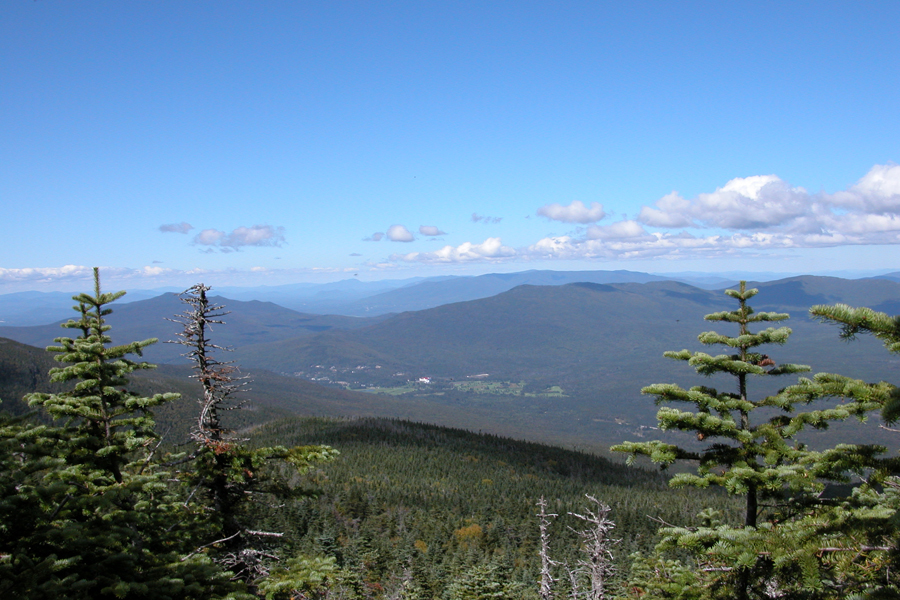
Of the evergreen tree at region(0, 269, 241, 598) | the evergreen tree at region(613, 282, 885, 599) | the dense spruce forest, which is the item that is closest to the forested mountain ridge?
the dense spruce forest

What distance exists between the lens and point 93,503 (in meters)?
9.37

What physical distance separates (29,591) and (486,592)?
30.4 meters

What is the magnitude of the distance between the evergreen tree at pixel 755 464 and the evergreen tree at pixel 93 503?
9.58 metres

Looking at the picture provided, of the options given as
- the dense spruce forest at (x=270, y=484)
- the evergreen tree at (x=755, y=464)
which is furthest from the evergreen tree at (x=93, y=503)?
the evergreen tree at (x=755, y=464)

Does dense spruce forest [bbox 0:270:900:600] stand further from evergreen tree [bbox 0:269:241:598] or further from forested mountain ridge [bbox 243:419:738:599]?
forested mountain ridge [bbox 243:419:738:599]

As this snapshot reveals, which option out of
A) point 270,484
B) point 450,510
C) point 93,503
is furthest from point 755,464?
point 450,510

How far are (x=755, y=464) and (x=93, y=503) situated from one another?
13052mm

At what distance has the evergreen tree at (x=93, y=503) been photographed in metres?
8.17

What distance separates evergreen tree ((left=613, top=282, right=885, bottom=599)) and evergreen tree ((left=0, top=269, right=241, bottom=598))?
9.58 metres

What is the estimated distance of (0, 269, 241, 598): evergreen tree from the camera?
26.8ft

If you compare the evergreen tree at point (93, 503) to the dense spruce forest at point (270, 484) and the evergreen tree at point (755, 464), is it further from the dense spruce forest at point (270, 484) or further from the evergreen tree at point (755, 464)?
the evergreen tree at point (755, 464)

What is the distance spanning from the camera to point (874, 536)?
289 inches

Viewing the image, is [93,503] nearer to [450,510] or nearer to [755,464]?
[755,464]

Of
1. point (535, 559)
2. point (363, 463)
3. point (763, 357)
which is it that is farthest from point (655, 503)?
point (763, 357)
